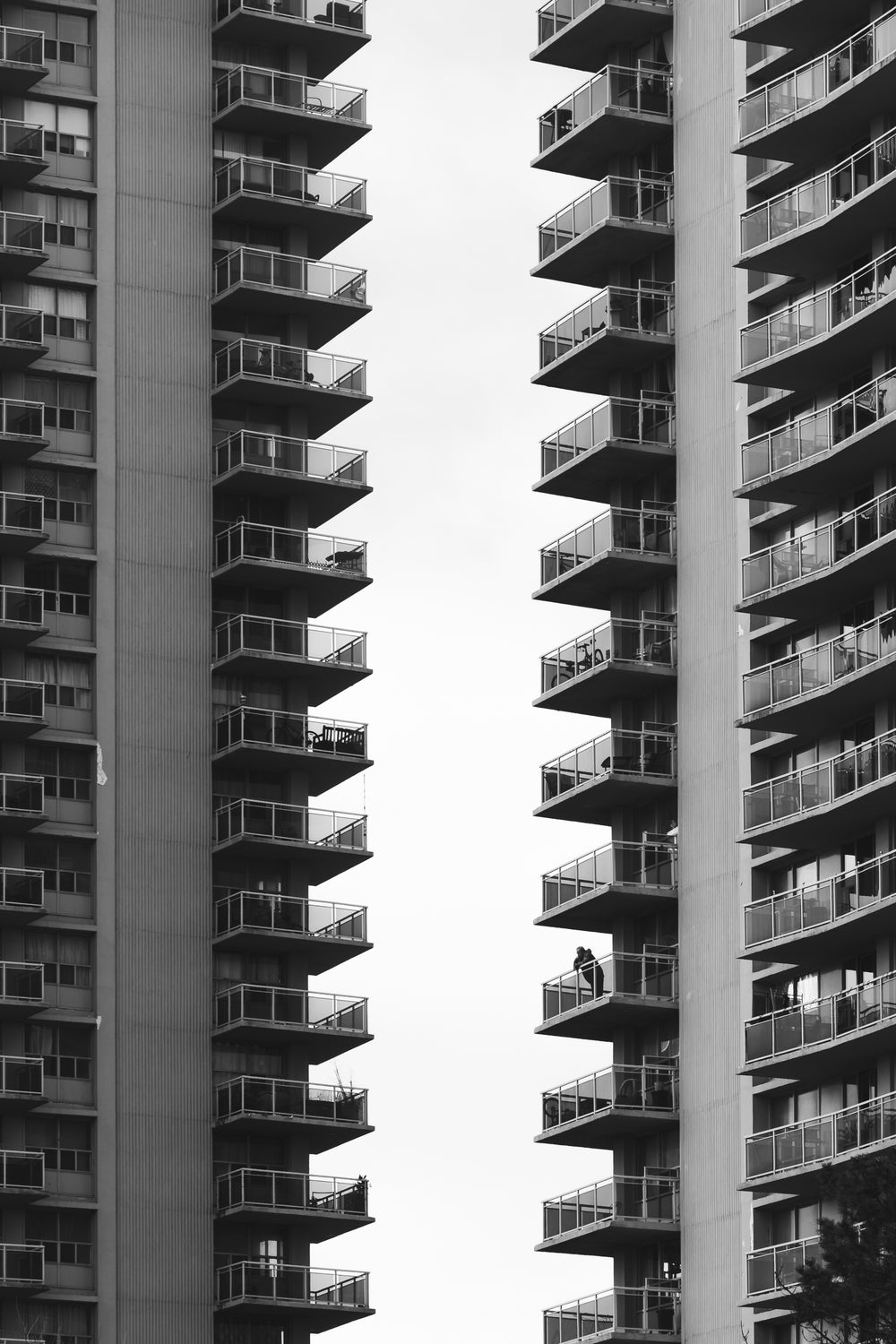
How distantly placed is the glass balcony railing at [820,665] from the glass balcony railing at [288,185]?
31592mm

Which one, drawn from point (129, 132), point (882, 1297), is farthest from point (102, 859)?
point (882, 1297)

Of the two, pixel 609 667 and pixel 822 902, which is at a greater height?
pixel 609 667

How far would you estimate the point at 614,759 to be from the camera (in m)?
111

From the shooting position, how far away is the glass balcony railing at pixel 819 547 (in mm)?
94375

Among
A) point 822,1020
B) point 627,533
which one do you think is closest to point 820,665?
point 822,1020

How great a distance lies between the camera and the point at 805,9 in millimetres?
99562

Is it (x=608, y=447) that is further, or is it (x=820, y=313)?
(x=608, y=447)

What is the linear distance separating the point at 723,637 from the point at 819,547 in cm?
1026

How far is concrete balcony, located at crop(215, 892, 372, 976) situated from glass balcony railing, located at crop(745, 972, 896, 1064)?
23.7m

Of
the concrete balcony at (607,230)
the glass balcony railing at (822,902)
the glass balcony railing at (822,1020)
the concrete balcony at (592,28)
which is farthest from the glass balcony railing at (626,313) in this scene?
the glass balcony railing at (822,1020)

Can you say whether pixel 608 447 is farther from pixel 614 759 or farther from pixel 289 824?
pixel 289 824

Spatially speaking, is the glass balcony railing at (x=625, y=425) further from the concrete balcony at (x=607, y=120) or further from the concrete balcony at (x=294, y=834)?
the concrete balcony at (x=294, y=834)

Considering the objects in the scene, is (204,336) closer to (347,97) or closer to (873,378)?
(347,97)

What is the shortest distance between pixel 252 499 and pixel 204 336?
16.5 feet
